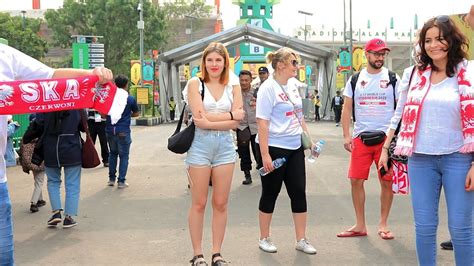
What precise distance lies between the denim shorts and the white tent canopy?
19.0 metres

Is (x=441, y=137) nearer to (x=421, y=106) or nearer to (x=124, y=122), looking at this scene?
(x=421, y=106)

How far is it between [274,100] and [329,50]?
20.5m

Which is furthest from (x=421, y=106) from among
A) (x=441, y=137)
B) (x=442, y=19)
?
(x=442, y=19)

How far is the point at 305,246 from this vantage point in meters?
5.07

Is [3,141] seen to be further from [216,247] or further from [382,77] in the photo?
[382,77]

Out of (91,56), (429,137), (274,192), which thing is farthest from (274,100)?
(91,56)

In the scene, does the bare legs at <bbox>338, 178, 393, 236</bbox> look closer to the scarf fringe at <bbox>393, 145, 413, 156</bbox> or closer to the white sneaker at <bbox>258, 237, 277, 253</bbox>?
the white sneaker at <bbox>258, 237, 277, 253</bbox>

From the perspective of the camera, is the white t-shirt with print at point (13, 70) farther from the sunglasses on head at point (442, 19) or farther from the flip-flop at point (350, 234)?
the flip-flop at point (350, 234)

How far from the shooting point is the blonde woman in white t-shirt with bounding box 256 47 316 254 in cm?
507

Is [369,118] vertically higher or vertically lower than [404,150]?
higher

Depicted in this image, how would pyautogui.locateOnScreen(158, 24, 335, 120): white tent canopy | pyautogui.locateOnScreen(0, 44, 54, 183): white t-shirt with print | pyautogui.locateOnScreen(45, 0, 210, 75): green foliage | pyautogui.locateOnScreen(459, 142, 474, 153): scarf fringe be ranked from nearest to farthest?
pyautogui.locateOnScreen(0, 44, 54, 183): white t-shirt with print, pyautogui.locateOnScreen(459, 142, 474, 153): scarf fringe, pyautogui.locateOnScreen(158, 24, 335, 120): white tent canopy, pyautogui.locateOnScreen(45, 0, 210, 75): green foliage

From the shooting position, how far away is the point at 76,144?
6.34 metres

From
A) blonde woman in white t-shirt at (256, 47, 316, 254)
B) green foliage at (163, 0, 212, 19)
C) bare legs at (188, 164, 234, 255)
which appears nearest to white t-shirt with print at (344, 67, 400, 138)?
blonde woman in white t-shirt at (256, 47, 316, 254)

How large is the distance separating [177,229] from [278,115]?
1.79m
